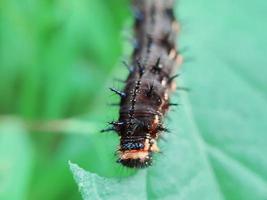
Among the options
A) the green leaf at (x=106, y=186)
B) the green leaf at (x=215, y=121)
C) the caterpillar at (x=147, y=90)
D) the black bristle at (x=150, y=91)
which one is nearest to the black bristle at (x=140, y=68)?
the caterpillar at (x=147, y=90)

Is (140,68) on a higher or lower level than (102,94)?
higher

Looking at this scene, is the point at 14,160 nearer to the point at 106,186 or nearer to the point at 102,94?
the point at 102,94

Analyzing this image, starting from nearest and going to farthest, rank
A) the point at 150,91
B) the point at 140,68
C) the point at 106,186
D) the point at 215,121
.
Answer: the point at 106,186
the point at 150,91
the point at 140,68
the point at 215,121

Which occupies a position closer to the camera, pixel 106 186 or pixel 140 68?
pixel 106 186

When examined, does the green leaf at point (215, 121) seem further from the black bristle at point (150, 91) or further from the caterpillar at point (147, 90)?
the black bristle at point (150, 91)

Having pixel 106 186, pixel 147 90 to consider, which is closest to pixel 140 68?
pixel 147 90

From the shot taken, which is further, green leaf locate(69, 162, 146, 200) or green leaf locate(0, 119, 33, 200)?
green leaf locate(0, 119, 33, 200)

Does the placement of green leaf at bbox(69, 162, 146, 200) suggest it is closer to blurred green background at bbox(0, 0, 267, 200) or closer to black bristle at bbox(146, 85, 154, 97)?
blurred green background at bbox(0, 0, 267, 200)

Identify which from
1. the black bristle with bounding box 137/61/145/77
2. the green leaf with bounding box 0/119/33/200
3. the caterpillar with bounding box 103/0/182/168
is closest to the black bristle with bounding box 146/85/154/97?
the caterpillar with bounding box 103/0/182/168
